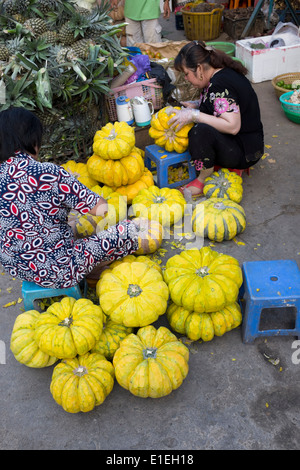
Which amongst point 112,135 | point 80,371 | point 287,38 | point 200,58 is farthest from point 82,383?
point 287,38

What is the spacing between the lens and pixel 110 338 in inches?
105

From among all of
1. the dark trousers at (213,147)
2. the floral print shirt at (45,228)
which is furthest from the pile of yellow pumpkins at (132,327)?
the dark trousers at (213,147)

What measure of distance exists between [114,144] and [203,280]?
1.71 meters

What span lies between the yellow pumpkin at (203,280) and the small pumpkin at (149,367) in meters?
0.32

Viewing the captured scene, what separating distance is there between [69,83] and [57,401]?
124 inches

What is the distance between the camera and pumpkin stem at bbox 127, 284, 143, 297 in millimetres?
2635

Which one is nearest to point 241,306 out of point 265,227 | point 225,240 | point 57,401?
point 225,240

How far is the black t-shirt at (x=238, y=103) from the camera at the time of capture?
3.69 metres

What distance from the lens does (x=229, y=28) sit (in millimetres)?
8500

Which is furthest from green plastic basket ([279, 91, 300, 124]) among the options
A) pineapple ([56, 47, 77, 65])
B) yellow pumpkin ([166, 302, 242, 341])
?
yellow pumpkin ([166, 302, 242, 341])

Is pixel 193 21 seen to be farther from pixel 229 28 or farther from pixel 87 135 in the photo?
pixel 87 135

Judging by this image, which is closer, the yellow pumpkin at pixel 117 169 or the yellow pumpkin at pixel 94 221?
the yellow pumpkin at pixel 94 221

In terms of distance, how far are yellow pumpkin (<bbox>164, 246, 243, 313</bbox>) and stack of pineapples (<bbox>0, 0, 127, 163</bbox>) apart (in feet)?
7.47

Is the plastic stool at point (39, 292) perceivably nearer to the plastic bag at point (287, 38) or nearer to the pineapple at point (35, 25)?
the pineapple at point (35, 25)
